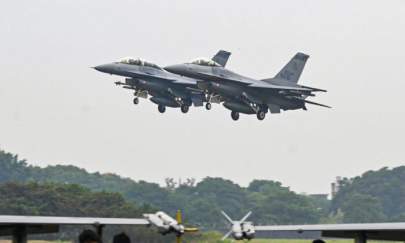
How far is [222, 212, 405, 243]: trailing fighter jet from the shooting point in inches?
441

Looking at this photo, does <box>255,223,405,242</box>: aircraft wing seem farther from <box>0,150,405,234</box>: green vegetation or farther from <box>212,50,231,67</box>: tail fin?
<box>212,50,231,67</box>: tail fin

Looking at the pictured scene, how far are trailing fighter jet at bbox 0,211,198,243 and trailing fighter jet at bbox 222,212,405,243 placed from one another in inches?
29.0

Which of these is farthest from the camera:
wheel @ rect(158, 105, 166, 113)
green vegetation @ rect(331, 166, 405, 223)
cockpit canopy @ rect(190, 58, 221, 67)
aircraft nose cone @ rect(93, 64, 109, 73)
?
green vegetation @ rect(331, 166, 405, 223)

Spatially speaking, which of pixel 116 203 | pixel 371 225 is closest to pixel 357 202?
pixel 116 203

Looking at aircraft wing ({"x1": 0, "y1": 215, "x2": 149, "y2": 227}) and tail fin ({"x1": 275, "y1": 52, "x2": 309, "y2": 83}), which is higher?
tail fin ({"x1": 275, "y1": 52, "x2": 309, "y2": 83})

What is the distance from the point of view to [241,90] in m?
Answer: 74.2

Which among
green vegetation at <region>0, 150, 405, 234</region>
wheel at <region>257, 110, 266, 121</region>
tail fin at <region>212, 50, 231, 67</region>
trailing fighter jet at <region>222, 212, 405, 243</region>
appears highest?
tail fin at <region>212, 50, 231, 67</region>

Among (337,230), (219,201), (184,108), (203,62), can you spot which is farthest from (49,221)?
(219,201)

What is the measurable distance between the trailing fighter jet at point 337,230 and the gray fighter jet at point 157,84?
63.3 m

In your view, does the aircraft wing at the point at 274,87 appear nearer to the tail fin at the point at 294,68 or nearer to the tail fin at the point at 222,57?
the tail fin at the point at 294,68

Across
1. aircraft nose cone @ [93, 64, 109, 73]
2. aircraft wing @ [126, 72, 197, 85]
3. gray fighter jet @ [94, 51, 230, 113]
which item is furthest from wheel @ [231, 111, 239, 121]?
aircraft nose cone @ [93, 64, 109, 73]

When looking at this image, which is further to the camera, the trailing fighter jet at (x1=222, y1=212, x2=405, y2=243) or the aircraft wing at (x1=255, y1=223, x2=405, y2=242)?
the aircraft wing at (x1=255, y1=223, x2=405, y2=242)

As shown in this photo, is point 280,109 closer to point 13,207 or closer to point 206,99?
point 206,99

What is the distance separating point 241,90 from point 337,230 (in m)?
61.8
